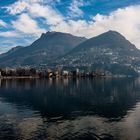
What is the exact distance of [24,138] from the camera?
7619 cm

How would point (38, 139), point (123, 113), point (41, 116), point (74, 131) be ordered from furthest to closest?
1. point (123, 113)
2. point (41, 116)
3. point (74, 131)
4. point (38, 139)

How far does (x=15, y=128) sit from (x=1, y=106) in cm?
4640

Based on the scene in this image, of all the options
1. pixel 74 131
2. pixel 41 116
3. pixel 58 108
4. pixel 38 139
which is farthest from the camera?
pixel 58 108

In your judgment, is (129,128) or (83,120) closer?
(129,128)

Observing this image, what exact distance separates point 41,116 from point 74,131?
1016 inches

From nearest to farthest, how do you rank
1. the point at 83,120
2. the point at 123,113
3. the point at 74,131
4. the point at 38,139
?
the point at 38,139 → the point at 74,131 → the point at 83,120 → the point at 123,113

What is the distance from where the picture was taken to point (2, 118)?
4016 inches

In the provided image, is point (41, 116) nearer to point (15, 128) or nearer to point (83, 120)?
point (83, 120)

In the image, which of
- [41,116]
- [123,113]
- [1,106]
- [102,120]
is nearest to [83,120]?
[102,120]

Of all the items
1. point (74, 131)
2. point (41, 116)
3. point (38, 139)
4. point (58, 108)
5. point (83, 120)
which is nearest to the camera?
point (38, 139)

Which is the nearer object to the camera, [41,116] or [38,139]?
[38,139]

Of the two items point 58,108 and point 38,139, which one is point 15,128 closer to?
point 38,139

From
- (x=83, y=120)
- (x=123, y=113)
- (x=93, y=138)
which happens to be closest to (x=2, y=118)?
(x=83, y=120)

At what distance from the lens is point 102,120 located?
102m
